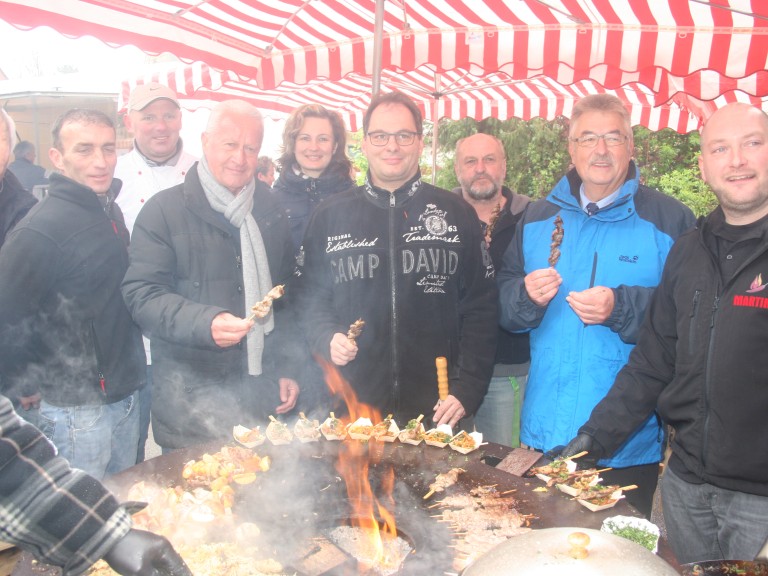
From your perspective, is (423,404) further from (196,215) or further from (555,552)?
(555,552)

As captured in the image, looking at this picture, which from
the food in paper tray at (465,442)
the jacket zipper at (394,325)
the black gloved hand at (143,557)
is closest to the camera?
the black gloved hand at (143,557)

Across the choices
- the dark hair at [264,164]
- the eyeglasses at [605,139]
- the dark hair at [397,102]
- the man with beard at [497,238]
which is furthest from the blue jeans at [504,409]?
the dark hair at [264,164]

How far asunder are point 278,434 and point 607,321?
195 centimetres

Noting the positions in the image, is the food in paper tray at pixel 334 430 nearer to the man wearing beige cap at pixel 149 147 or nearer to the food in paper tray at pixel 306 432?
the food in paper tray at pixel 306 432

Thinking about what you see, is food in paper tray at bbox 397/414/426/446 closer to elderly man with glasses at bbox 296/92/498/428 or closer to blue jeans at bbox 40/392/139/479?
elderly man with glasses at bbox 296/92/498/428

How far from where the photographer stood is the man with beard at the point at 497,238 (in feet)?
15.1

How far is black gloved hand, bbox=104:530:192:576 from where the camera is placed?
1723 mm

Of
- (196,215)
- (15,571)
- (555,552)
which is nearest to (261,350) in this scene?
(196,215)

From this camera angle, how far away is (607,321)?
3.31 m

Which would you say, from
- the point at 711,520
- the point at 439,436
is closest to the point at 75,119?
the point at 439,436

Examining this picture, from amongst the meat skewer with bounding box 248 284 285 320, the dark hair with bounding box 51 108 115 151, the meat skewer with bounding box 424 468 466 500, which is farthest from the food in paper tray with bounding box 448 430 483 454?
the dark hair with bounding box 51 108 115 151

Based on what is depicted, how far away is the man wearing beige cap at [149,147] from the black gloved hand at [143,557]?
3.56 metres

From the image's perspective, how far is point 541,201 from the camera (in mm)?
3883

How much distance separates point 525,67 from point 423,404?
389cm
